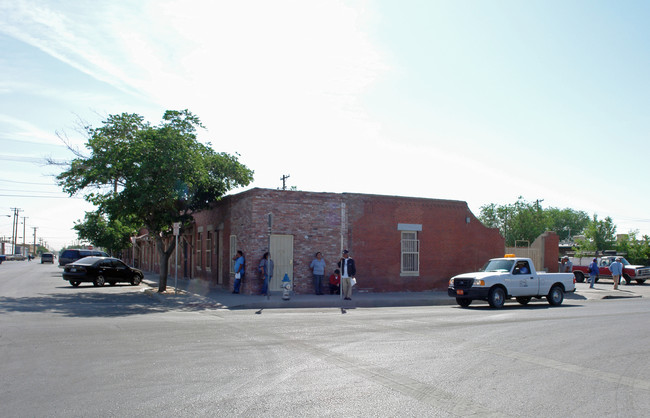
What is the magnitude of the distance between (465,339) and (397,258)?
43.5 feet

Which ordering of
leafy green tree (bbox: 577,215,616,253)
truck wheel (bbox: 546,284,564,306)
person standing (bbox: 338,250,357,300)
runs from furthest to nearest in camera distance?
1. leafy green tree (bbox: 577,215,616,253)
2. person standing (bbox: 338,250,357,300)
3. truck wheel (bbox: 546,284,564,306)

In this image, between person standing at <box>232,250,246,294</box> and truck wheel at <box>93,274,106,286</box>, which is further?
truck wheel at <box>93,274,106,286</box>

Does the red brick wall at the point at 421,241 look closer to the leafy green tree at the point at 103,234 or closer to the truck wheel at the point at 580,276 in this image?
the truck wheel at the point at 580,276

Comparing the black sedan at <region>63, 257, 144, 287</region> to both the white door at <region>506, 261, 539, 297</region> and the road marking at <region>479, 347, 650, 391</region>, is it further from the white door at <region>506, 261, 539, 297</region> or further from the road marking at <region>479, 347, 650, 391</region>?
the road marking at <region>479, 347, 650, 391</region>

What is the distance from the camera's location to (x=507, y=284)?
18.5 m

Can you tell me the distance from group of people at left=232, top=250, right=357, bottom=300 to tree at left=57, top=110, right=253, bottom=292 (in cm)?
379

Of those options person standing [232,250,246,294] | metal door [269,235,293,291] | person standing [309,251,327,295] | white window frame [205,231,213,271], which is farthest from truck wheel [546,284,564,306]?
white window frame [205,231,213,271]

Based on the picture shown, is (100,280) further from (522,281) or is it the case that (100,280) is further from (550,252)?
(550,252)

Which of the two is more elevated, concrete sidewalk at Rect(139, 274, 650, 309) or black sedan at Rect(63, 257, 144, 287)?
black sedan at Rect(63, 257, 144, 287)

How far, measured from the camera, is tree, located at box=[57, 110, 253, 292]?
774 inches

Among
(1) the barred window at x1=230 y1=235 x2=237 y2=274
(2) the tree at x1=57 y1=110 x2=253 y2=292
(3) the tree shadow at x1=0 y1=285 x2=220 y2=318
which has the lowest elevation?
(3) the tree shadow at x1=0 y1=285 x2=220 y2=318

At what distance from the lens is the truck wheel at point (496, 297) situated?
18.1 metres

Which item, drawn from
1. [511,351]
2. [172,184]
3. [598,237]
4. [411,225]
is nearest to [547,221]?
[598,237]

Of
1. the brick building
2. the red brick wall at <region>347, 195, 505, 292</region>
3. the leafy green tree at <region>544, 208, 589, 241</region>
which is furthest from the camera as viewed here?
the leafy green tree at <region>544, 208, 589, 241</region>
